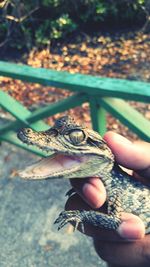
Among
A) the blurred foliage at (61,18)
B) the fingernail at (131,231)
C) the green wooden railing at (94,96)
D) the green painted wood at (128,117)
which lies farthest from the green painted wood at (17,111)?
the blurred foliage at (61,18)

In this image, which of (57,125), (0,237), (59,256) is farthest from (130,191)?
(0,237)

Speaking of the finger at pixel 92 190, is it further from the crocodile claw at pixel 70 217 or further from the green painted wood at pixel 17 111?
the green painted wood at pixel 17 111

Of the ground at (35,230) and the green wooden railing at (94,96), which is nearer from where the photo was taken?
the green wooden railing at (94,96)

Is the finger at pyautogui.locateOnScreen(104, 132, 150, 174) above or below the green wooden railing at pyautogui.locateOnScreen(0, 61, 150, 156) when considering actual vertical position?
above

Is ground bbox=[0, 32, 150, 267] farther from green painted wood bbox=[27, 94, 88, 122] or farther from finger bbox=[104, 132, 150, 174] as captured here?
finger bbox=[104, 132, 150, 174]

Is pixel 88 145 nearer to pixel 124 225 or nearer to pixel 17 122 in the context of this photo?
pixel 124 225

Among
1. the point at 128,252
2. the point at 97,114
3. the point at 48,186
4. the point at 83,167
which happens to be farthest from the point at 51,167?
the point at 48,186

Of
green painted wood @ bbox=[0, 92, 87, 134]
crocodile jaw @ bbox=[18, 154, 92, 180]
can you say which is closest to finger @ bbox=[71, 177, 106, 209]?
crocodile jaw @ bbox=[18, 154, 92, 180]

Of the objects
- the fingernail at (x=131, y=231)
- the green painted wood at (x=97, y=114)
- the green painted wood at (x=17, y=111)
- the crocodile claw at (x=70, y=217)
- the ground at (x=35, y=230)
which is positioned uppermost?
the crocodile claw at (x=70, y=217)
